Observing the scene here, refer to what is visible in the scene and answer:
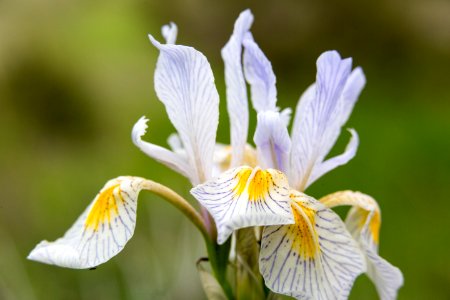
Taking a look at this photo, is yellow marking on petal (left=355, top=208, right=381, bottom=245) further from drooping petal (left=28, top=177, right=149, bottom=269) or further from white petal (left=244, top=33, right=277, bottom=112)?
drooping petal (left=28, top=177, right=149, bottom=269)

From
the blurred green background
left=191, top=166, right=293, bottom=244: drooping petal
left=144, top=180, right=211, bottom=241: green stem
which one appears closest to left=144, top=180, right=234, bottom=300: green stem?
left=144, top=180, right=211, bottom=241: green stem

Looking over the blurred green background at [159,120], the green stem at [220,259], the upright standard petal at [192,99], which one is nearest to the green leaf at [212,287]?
the green stem at [220,259]

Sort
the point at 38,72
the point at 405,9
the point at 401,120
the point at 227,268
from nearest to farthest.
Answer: the point at 227,268 < the point at 401,120 < the point at 38,72 < the point at 405,9

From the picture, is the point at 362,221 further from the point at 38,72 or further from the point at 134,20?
the point at 134,20

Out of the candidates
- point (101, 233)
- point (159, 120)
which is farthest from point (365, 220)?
point (159, 120)

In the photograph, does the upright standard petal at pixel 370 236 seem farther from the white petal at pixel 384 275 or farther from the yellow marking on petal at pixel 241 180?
the yellow marking on petal at pixel 241 180

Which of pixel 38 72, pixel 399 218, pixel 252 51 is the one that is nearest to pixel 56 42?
pixel 38 72
